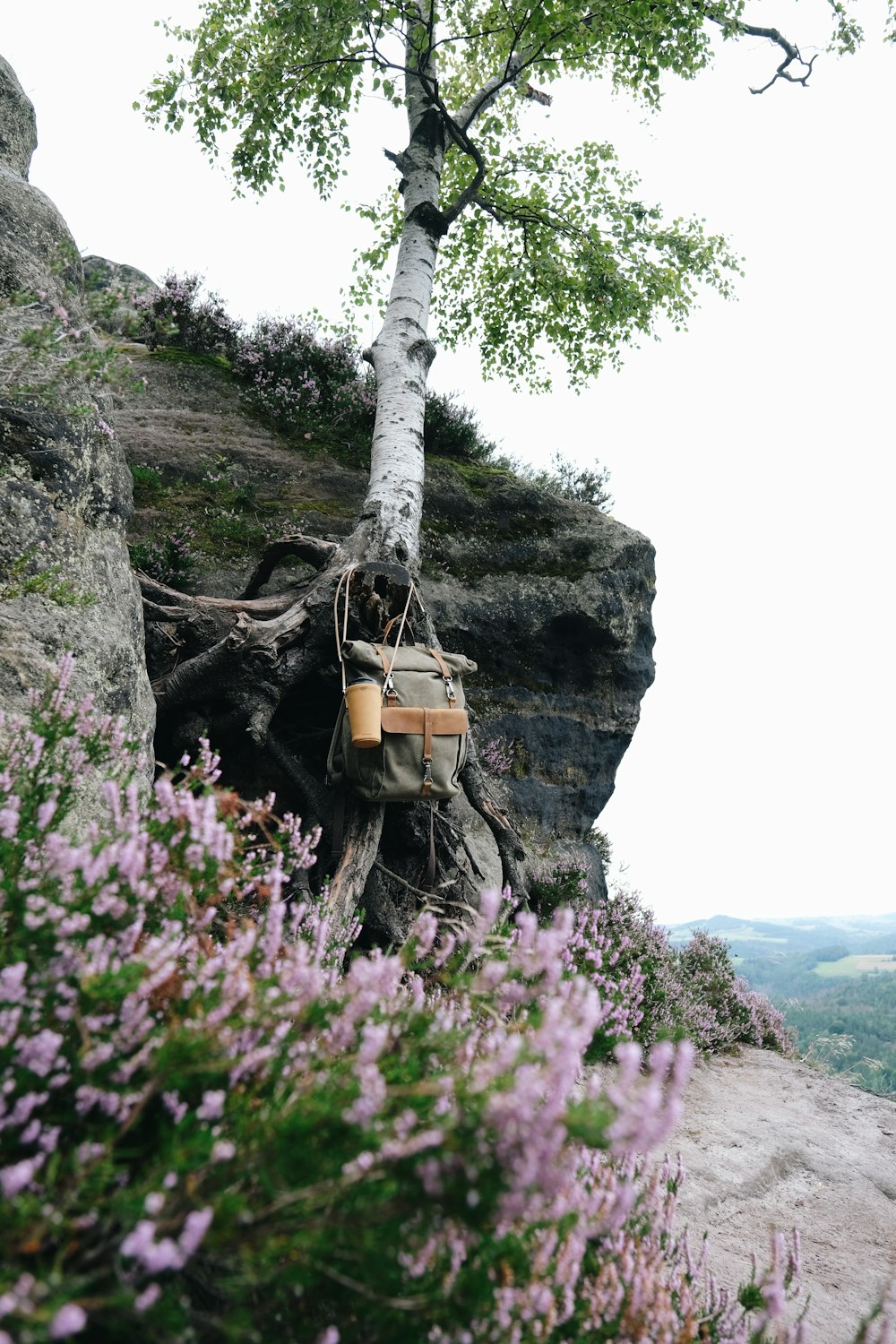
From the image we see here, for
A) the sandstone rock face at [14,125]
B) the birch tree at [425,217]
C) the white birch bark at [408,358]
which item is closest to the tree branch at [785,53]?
the birch tree at [425,217]

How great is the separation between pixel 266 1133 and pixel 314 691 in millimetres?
4481

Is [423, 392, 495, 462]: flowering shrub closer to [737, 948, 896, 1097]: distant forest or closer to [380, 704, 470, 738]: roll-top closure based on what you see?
[380, 704, 470, 738]: roll-top closure

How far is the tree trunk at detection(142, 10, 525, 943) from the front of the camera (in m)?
5.18

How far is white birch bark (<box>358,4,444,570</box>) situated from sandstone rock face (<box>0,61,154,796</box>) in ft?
7.28

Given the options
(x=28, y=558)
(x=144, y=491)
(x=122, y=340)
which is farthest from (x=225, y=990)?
(x=144, y=491)

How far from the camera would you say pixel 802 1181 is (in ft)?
16.0

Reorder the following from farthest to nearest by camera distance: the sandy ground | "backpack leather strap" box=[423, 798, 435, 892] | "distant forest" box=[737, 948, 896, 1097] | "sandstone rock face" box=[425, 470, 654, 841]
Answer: "distant forest" box=[737, 948, 896, 1097], "sandstone rock face" box=[425, 470, 654, 841], "backpack leather strap" box=[423, 798, 435, 892], the sandy ground

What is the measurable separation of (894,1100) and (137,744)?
8149 mm

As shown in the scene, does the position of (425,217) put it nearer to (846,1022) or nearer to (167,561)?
(167,561)

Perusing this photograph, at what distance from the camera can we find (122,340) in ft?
12.8

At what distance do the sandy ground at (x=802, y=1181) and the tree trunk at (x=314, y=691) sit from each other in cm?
212

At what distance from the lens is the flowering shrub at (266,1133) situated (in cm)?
131

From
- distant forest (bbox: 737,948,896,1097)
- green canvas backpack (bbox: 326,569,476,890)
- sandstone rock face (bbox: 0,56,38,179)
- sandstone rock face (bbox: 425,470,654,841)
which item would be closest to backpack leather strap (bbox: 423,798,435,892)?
green canvas backpack (bbox: 326,569,476,890)

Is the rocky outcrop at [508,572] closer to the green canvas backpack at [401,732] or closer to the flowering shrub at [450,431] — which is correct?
the flowering shrub at [450,431]
